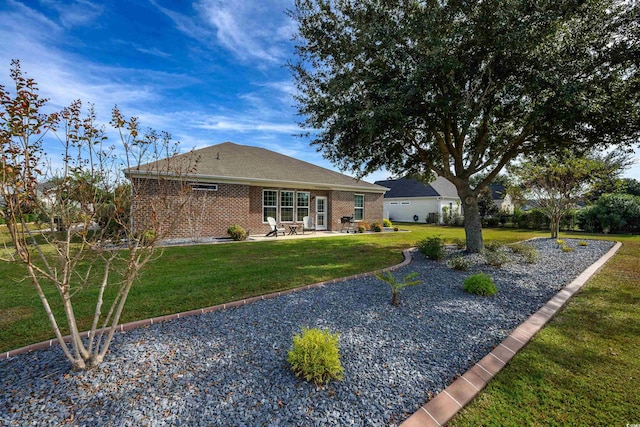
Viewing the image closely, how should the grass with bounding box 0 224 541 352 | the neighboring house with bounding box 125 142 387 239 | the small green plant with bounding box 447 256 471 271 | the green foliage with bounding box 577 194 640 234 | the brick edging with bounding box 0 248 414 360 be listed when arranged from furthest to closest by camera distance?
the green foliage with bounding box 577 194 640 234 → the neighboring house with bounding box 125 142 387 239 → the small green plant with bounding box 447 256 471 271 → the grass with bounding box 0 224 541 352 → the brick edging with bounding box 0 248 414 360

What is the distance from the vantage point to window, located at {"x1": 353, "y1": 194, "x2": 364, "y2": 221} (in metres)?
18.6

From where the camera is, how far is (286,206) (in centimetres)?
1581

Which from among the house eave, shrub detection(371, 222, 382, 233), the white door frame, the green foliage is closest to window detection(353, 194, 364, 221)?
the house eave

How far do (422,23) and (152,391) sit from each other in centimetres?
833

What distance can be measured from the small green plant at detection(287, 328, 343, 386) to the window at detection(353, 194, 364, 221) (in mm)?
16036

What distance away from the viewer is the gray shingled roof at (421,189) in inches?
1087

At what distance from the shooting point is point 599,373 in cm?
282

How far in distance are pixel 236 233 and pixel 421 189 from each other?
72.7ft

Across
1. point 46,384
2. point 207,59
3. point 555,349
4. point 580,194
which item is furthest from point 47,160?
point 580,194

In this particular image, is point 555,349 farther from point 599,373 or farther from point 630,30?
point 630,30

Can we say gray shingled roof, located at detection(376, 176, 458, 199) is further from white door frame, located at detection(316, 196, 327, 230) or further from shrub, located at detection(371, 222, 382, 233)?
white door frame, located at detection(316, 196, 327, 230)

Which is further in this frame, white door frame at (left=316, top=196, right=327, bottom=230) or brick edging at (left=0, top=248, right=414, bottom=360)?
Result: white door frame at (left=316, top=196, right=327, bottom=230)

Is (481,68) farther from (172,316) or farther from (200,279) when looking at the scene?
(172,316)

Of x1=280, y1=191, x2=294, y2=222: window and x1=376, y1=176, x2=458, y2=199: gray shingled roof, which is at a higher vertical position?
x1=376, y1=176, x2=458, y2=199: gray shingled roof
